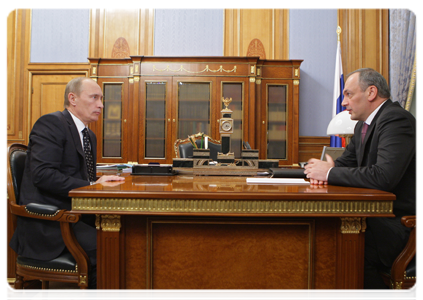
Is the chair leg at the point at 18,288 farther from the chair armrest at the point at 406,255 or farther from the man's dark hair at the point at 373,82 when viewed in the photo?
the man's dark hair at the point at 373,82

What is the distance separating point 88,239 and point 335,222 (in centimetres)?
115

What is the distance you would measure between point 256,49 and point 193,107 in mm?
1541

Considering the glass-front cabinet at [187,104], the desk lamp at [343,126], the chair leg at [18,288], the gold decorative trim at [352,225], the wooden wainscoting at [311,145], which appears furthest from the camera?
the wooden wainscoting at [311,145]

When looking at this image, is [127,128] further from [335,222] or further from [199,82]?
[335,222]

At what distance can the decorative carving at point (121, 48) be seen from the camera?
17.5ft

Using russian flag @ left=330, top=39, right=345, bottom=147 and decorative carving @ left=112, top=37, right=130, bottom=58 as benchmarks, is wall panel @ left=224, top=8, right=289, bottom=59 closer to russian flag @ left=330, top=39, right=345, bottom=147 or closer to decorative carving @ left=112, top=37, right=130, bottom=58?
russian flag @ left=330, top=39, right=345, bottom=147

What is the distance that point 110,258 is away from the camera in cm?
139

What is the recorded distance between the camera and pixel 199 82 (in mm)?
4762

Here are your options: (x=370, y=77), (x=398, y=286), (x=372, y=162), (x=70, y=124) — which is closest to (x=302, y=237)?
(x=398, y=286)

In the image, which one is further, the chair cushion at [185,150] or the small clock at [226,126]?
the chair cushion at [185,150]

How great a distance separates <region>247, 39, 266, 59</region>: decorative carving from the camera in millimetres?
5309

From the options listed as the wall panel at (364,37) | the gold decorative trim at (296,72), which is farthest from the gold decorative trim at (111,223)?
the wall panel at (364,37)

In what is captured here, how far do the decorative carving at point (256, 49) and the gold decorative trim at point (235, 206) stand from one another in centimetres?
442

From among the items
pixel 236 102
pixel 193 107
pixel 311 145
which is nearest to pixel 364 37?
pixel 311 145
